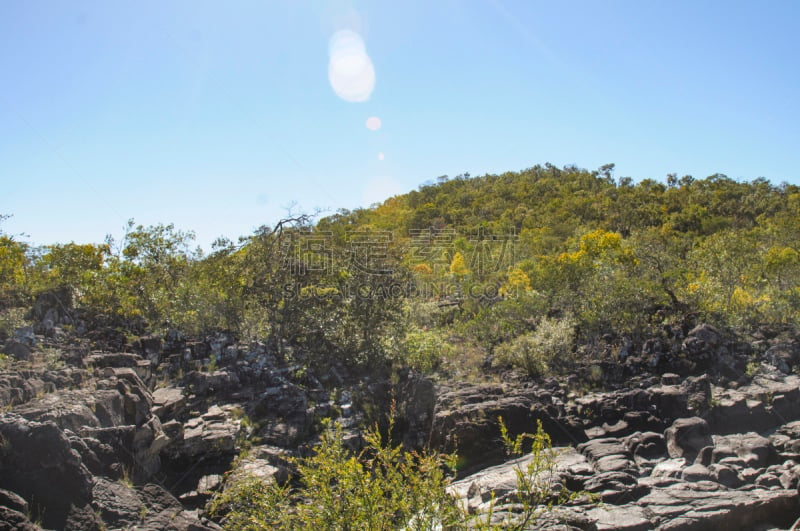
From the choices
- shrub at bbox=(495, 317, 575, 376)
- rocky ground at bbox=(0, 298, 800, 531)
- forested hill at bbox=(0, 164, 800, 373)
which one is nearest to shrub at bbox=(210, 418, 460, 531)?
rocky ground at bbox=(0, 298, 800, 531)

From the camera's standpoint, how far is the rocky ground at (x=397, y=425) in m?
5.62

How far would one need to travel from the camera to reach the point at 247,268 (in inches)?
532

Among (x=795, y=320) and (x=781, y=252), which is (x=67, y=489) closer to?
(x=795, y=320)

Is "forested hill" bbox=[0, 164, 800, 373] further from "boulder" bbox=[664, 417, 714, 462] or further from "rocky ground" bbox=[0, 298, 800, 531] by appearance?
"boulder" bbox=[664, 417, 714, 462]

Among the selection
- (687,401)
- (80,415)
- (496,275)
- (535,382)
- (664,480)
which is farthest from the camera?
(496,275)

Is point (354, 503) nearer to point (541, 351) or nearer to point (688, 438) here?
point (688, 438)

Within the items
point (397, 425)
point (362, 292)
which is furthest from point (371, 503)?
point (362, 292)

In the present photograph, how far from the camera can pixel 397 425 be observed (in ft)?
34.2

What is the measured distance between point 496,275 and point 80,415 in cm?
2443

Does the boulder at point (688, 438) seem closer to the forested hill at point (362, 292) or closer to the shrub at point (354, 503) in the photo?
the forested hill at point (362, 292)

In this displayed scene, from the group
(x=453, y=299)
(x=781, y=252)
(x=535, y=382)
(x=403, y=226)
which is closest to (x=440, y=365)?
(x=535, y=382)

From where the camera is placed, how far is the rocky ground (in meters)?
5.62

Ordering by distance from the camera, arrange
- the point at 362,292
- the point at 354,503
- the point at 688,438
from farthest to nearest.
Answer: the point at 362,292
the point at 688,438
the point at 354,503

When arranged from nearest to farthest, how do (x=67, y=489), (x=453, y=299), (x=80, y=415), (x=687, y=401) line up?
(x=67, y=489)
(x=80, y=415)
(x=687, y=401)
(x=453, y=299)
